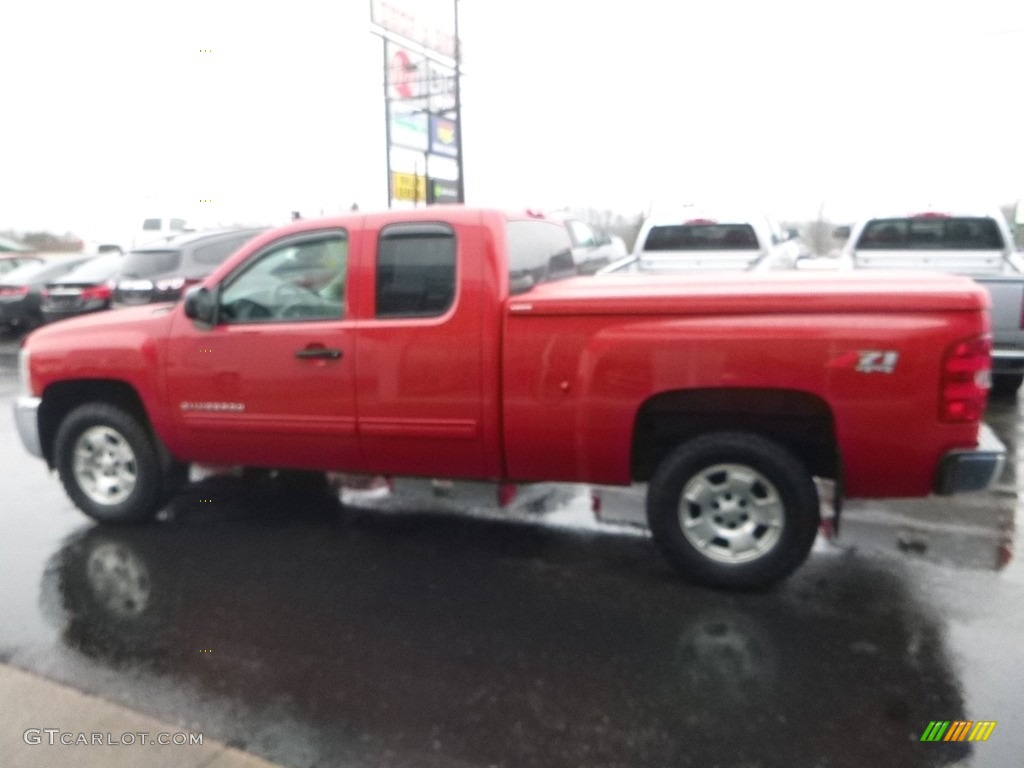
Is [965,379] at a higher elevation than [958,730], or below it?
higher

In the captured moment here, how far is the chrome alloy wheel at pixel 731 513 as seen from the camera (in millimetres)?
4348

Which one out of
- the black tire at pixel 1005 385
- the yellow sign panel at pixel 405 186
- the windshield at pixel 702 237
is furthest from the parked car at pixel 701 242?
the yellow sign panel at pixel 405 186

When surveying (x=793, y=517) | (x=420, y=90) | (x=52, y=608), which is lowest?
(x=52, y=608)

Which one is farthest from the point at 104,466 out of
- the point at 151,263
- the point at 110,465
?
the point at 151,263

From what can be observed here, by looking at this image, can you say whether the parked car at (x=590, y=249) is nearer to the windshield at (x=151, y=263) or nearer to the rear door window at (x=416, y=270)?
the windshield at (x=151, y=263)

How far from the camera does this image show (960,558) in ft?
16.1

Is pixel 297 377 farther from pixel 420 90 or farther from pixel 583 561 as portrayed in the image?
pixel 420 90

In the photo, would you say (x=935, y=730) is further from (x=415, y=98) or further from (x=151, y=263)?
(x=415, y=98)

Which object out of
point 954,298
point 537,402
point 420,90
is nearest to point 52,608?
point 537,402

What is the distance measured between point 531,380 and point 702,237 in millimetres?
7164

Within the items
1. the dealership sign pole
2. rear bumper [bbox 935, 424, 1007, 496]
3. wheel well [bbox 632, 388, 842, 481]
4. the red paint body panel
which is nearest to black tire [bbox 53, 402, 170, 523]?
the red paint body panel

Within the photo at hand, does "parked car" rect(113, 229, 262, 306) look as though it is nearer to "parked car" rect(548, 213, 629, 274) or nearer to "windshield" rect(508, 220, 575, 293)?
"parked car" rect(548, 213, 629, 274)

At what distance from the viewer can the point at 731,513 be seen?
443cm

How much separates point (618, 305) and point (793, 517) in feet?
4.30
